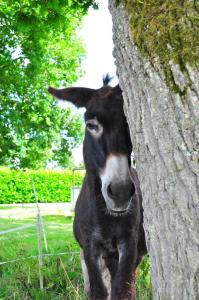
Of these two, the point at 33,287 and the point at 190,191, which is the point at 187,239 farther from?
the point at 33,287

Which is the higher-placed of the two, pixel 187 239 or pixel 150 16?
pixel 150 16

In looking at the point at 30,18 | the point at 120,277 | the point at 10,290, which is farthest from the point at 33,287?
the point at 30,18

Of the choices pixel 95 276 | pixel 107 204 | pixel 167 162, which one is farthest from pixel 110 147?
pixel 167 162

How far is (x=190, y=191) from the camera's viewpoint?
1.55 m

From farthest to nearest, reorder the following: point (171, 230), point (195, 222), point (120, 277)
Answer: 1. point (120, 277)
2. point (171, 230)
3. point (195, 222)

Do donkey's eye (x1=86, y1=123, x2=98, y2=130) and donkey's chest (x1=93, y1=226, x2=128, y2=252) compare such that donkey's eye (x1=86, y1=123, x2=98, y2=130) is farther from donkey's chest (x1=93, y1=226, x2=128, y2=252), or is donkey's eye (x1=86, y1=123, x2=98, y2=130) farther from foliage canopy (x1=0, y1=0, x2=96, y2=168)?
foliage canopy (x1=0, y1=0, x2=96, y2=168)

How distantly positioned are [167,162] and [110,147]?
5.82ft

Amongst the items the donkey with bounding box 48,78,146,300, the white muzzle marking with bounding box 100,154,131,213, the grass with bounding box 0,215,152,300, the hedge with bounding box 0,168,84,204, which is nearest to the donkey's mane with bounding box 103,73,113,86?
the donkey with bounding box 48,78,146,300

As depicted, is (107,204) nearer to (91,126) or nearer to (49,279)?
(91,126)

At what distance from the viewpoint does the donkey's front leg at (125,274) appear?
3744 millimetres

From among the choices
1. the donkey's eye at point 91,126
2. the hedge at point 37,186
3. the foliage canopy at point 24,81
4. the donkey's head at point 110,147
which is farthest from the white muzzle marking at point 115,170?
the hedge at point 37,186

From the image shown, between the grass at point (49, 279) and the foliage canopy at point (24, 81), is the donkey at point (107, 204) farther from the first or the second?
the foliage canopy at point (24, 81)

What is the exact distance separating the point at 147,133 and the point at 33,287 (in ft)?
14.4

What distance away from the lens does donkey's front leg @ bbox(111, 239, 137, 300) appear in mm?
3744
